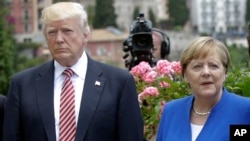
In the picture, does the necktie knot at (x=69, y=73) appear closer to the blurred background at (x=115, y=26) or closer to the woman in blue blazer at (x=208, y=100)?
the woman in blue blazer at (x=208, y=100)

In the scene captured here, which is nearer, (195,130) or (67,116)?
(195,130)

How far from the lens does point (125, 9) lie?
254 ft

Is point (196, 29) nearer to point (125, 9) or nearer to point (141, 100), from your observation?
point (125, 9)

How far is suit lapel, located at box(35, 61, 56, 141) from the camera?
3.40 m

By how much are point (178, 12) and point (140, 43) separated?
65316mm

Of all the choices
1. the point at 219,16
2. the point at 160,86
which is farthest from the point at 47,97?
the point at 219,16

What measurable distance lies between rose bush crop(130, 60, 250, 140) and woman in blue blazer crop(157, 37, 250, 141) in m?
0.80

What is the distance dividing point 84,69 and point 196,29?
7586 centimetres

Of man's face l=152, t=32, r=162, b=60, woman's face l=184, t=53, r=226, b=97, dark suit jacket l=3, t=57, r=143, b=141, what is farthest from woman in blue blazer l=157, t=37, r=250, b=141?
man's face l=152, t=32, r=162, b=60

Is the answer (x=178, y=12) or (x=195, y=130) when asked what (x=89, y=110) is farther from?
(x=178, y=12)

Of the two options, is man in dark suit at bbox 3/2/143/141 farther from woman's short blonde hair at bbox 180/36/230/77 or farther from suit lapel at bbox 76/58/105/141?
woman's short blonde hair at bbox 180/36/230/77

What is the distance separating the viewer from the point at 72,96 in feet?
11.3

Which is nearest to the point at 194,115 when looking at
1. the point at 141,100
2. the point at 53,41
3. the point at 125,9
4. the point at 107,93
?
the point at 107,93

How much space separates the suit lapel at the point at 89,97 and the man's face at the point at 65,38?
5.2 inches
